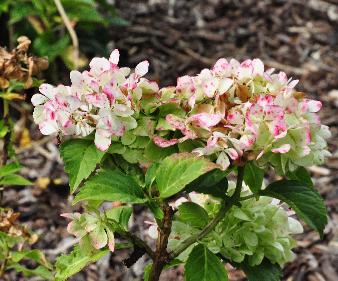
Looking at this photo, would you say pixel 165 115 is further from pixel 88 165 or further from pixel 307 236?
pixel 307 236

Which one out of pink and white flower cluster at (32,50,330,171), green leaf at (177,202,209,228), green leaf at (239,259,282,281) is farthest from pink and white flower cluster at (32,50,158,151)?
green leaf at (239,259,282,281)

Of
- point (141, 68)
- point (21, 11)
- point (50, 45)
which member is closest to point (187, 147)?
point (141, 68)

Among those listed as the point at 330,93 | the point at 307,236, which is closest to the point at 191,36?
the point at 330,93

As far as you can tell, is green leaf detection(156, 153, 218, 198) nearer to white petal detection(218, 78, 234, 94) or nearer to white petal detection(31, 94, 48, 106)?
white petal detection(218, 78, 234, 94)

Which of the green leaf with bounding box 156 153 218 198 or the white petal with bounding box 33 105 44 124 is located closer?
the green leaf with bounding box 156 153 218 198

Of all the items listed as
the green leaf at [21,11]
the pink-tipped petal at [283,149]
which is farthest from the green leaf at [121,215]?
the green leaf at [21,11]

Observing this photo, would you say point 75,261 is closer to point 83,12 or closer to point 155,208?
point 155,208
